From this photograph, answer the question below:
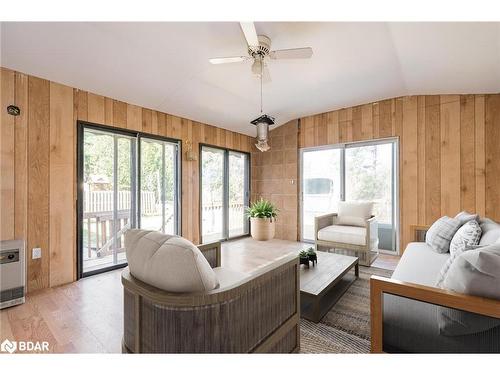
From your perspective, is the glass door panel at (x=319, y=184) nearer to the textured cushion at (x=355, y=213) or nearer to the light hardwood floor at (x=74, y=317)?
the textured cushion at (x=355, y=213)

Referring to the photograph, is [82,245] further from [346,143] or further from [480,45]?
[480,45]

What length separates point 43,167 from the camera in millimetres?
2668

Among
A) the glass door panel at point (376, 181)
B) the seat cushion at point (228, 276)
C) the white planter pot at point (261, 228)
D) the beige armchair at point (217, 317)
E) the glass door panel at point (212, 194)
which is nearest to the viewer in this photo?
the beige armchair at point (217, 317)

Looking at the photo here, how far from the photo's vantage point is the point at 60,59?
7.98ft

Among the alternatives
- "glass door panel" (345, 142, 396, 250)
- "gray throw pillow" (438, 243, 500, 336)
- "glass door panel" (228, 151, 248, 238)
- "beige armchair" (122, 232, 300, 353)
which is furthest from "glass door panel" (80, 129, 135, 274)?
"glass door panel" (345, 142, 396, 250)

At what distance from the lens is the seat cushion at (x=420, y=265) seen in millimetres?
1876

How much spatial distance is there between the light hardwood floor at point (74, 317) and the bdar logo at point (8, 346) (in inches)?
1.6

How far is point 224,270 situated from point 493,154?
13.5ft

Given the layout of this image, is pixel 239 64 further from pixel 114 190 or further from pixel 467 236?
pixel 467 236

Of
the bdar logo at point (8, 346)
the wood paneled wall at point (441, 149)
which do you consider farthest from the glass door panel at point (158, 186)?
the wood paneled wall at point (441, 149)

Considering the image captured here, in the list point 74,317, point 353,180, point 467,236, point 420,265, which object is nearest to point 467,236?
point 467,236

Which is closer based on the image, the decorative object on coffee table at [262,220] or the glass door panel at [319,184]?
the glass door panel at [319,184]

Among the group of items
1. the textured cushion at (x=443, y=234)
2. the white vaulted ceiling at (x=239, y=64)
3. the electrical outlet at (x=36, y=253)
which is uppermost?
the white vaulted ceiling at (x=239, y=64)

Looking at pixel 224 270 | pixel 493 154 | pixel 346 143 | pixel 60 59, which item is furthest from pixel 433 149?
pixel 60 59
